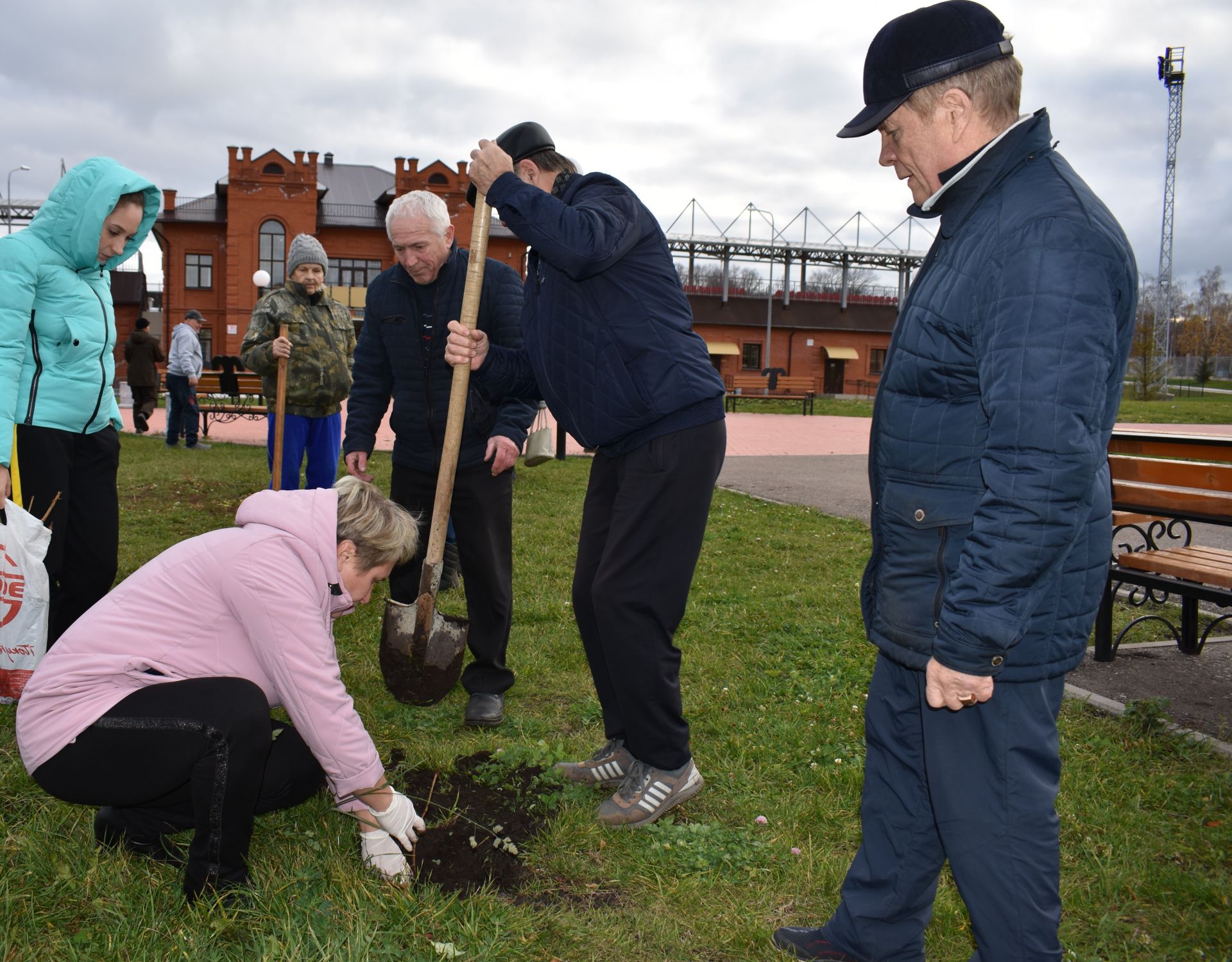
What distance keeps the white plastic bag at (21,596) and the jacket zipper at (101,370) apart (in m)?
0.49

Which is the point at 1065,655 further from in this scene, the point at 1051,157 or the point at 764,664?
the point at 764,664

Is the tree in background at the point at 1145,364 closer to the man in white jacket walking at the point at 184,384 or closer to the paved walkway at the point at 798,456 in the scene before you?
the paved walkway at the point at 798,456

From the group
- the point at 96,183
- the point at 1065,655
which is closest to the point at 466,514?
the point at 96,183

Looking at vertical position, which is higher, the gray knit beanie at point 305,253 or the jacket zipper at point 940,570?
the gray knit beanie at point 305,253

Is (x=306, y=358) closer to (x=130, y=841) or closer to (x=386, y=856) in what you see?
(x=130, y=841)

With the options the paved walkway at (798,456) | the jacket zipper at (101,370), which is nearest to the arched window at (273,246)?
the paved walkway at (798,456)

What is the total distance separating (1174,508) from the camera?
14.3 ft

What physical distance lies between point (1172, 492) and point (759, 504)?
557cm

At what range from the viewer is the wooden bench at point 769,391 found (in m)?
30.5

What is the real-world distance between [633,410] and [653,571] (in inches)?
19.8

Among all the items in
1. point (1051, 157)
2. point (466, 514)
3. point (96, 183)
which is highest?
point (96, 183)

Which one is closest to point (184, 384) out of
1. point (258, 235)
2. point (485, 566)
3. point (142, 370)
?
point (142, 370)

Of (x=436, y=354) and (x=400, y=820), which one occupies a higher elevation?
(x=436, y=354)

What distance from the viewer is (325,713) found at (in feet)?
7.89
